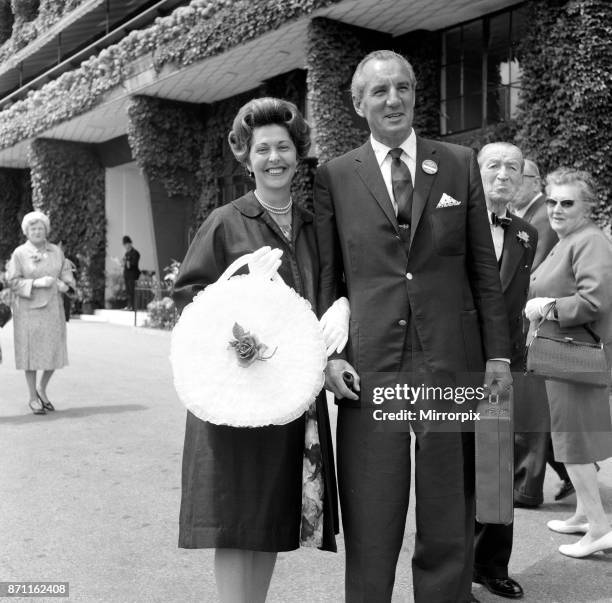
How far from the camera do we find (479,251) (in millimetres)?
2559

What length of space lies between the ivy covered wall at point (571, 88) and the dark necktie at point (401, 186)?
8.24 metres

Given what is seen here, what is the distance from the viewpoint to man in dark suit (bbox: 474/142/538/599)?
3.11 metres

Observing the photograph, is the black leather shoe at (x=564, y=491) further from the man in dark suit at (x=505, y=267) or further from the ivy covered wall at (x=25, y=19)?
the ivy covered wall at (x=25, y=19)

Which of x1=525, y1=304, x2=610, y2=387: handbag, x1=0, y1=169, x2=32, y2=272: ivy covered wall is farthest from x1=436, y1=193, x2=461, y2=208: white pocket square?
x1=0, y1=169, x2=32, y2=272: ivy covered wall

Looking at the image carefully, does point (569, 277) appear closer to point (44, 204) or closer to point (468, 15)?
A: point (468, 15)

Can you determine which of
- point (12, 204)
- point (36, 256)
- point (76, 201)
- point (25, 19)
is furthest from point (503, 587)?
point (25, 19)

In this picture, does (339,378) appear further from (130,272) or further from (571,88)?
(130,272)

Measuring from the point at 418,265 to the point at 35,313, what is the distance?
5.77 m

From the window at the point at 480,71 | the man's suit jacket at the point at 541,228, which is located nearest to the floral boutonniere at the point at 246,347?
the man's suit jacket at the point at 541,228

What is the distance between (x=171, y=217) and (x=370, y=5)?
→ 9.07 m

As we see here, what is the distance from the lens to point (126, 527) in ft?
12.8

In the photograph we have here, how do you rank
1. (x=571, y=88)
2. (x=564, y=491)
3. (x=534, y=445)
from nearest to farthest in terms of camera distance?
(x=534, y=445) < (x=564, y=491) < (x=571, y=88)

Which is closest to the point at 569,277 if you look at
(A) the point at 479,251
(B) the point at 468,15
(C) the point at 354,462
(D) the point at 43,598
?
(A) the point at 479,251

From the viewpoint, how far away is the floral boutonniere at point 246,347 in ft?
7.18
